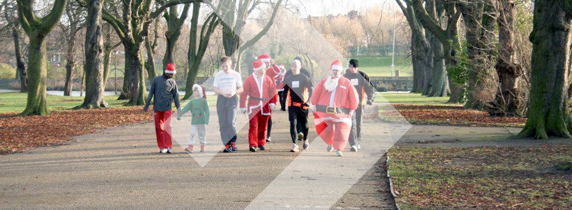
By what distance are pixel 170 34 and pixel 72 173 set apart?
27.4 meters

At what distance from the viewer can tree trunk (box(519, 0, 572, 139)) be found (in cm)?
1482

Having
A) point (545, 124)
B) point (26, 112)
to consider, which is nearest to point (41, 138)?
point (26, 112)

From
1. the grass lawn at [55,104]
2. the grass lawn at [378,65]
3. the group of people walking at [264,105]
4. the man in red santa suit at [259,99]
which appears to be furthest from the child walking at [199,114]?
the grass lawn at [378,65]

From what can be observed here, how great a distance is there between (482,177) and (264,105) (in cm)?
517

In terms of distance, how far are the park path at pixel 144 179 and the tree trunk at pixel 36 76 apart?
11.4m

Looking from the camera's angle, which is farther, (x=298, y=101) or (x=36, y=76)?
(x=36, y=76)

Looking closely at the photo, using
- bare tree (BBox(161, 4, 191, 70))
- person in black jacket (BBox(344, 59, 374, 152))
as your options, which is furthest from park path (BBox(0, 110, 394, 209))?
bare tree (BBox(161, 4, 191, 70))

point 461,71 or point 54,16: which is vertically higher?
point 54,16

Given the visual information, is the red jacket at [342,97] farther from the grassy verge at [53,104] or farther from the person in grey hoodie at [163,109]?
the grassy verge at [53,104]

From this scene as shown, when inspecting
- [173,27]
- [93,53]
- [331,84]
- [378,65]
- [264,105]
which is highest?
[173,27]

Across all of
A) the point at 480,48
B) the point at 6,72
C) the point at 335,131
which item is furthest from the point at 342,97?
the point at 6,72

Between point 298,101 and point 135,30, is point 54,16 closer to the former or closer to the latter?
Result: point 135,30

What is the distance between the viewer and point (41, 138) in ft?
56.7

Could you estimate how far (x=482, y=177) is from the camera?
1014 cm
